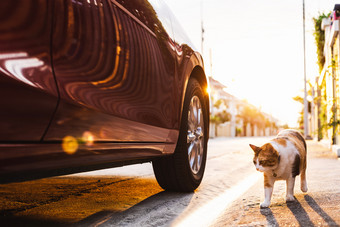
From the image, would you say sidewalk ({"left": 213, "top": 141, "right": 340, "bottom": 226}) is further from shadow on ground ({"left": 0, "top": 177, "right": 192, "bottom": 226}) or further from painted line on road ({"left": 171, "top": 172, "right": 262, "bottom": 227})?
shadow on ground ({"left": 0, "top": 177, "right": 192, "bottom": 226})

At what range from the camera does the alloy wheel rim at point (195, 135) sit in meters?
3.50

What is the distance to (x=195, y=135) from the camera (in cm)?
366

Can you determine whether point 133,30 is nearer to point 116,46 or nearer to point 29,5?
point 116,46

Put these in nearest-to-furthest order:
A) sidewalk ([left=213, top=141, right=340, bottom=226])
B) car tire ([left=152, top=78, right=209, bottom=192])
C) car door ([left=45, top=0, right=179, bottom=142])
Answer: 1. car door ([left=45, top=0, right=179, bottom=142])
2. sidewalk ([left=213, top=141, right=340, bottom=226])
3. car tire ([left=152, top=78, right=209, bottom=192])

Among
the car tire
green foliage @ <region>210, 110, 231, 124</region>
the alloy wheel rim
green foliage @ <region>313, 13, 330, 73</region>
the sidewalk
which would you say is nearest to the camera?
the sidewalk

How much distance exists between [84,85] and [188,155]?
1.74m

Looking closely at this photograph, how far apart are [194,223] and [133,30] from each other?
1.25m

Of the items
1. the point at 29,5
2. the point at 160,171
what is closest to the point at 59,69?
the point at 29,5

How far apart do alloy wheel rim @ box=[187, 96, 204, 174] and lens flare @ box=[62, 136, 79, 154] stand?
5.84 ft

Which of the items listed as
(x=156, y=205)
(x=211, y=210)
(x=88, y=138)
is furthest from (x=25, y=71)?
(x=211, y=210)

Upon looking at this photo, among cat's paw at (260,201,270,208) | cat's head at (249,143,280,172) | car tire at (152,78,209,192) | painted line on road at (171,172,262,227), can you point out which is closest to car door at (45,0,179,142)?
car tire at (152,78,209,192)

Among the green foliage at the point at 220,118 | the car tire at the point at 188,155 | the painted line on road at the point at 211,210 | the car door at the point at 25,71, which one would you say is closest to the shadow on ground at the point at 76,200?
the car tire at the point at 188,155

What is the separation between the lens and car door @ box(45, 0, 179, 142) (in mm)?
1637

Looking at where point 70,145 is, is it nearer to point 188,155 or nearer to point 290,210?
point 290,210
